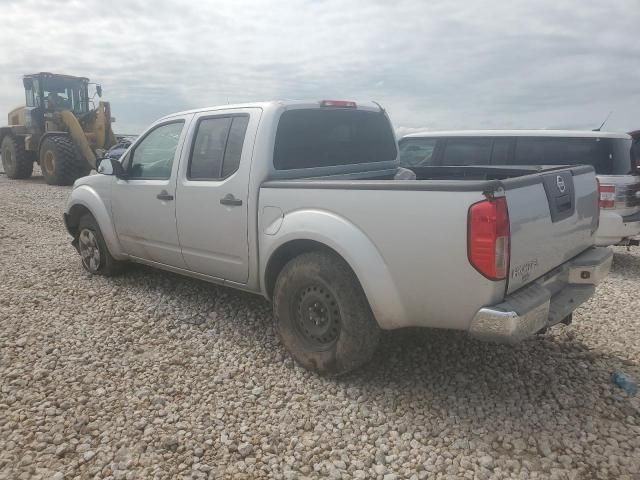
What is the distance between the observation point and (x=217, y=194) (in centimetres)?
397

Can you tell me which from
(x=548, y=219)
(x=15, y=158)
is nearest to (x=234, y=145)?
(x=548, y=219)

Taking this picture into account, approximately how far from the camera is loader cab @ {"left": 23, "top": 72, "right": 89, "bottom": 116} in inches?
591

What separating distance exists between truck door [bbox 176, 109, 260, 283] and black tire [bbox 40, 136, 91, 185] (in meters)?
11.7

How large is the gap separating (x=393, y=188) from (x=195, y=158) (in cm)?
207

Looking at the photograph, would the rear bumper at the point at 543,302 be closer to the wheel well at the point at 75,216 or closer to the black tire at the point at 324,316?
the black tire at the point at 324,316

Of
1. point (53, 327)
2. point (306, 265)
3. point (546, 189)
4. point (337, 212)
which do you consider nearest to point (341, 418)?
point (306, 265)

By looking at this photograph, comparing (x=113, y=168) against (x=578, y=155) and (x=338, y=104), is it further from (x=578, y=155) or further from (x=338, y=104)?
(x=578, y=155)

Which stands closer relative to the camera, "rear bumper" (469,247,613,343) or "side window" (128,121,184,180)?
"rear bumper" (469,247,613,343)

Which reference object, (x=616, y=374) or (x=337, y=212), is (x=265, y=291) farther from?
(x=616, y=374)

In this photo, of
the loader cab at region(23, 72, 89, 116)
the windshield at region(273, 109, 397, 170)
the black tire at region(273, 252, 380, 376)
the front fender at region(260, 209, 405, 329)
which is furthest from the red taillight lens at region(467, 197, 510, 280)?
the loader cab at region(23, 72, 89, 116)

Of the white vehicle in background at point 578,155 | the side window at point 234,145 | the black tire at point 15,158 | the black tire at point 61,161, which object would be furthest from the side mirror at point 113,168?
the black tire at point 15,158

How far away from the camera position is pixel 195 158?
4.30 metres

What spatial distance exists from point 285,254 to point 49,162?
45.1 ft

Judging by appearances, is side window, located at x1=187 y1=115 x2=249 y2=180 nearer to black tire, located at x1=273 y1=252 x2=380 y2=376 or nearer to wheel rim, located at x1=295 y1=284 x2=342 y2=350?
black tire, located at x1=273 y1=252 x2=380 y2=376
